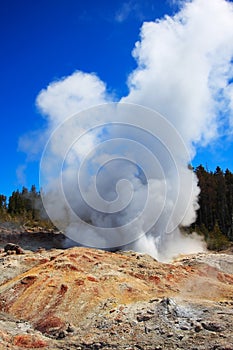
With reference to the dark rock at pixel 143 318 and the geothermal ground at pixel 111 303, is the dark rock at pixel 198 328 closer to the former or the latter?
the geothermal ground at pixel 111 303

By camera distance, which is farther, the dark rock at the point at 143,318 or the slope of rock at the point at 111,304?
the dark rock at the point at 143,318

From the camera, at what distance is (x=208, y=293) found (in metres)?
18.7

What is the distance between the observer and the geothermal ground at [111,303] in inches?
516

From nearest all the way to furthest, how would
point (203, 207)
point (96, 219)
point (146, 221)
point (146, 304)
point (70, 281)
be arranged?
point (146, 304)
point (70, 281)
point (146, 221)
point (96, 219)
point (203, 207)

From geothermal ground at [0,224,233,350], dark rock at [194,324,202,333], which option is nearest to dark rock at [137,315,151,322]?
geothermal ground at [0,224,233,350]

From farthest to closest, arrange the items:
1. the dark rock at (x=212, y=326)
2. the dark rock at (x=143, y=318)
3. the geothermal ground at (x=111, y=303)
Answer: the dark rock at (x=143, y=318) < the geothermal ground at (x=111, y=303) < the dark rock at (x=212, y=326)

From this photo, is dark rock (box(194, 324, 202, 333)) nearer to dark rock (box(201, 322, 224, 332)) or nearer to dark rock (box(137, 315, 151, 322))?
dark rock (box(201, 322, 224, 332))

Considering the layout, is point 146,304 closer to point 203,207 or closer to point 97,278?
point 97,278

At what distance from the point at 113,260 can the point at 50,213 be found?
2573cm

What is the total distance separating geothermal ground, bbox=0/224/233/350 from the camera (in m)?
13.1

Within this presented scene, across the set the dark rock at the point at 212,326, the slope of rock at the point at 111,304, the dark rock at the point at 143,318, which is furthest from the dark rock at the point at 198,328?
the dark rock at the point at 143,318

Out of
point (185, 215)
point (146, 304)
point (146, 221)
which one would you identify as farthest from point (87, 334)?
point (185, 215)

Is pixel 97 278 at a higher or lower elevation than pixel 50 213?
lower

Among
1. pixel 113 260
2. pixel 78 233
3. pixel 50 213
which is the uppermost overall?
pixel 50 213
